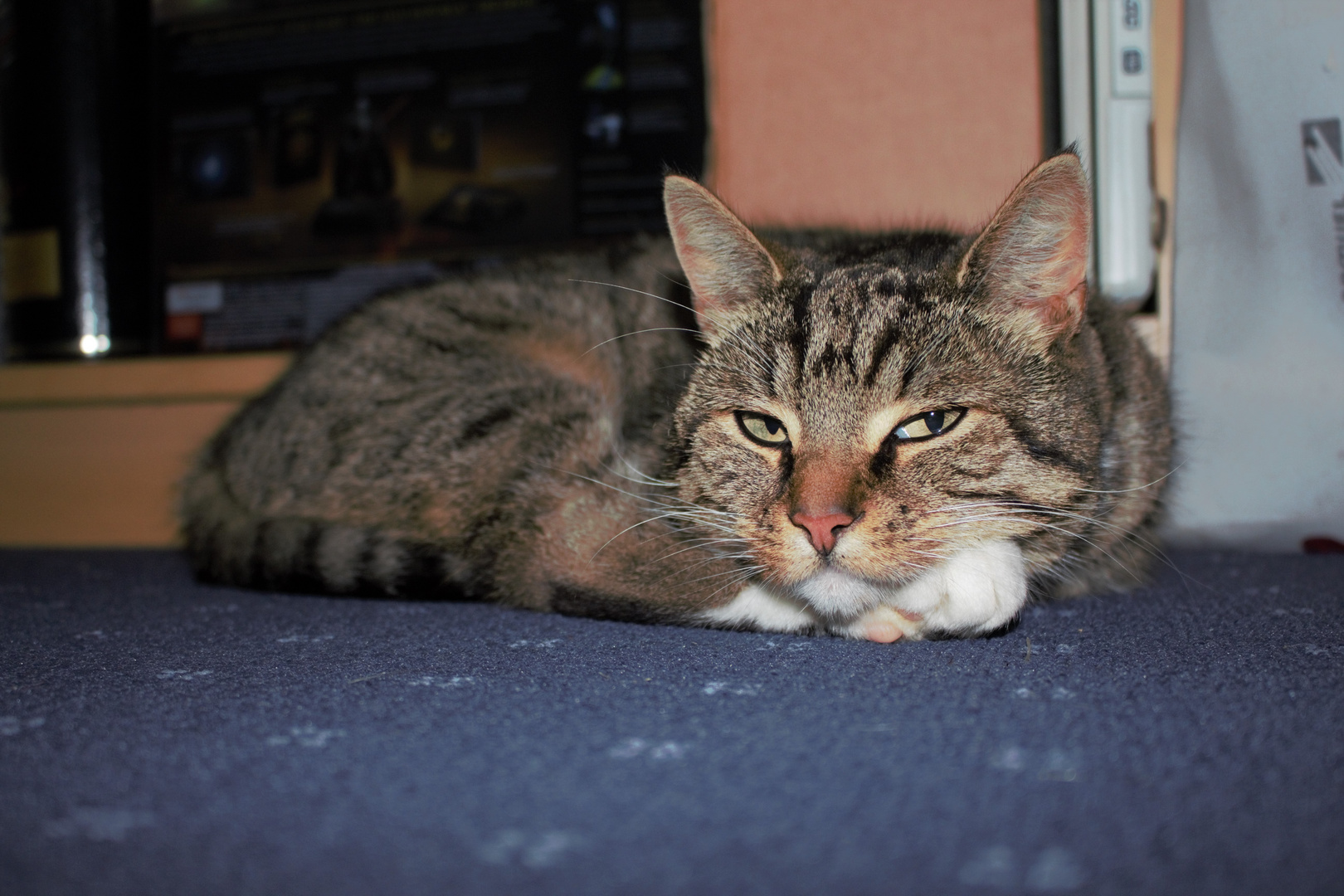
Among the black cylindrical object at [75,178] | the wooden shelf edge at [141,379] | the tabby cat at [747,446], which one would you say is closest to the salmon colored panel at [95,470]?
the wooden shelf edge at [141,379]

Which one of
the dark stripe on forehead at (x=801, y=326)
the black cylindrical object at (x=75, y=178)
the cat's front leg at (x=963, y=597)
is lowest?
the cat's front leg at (x=963, y=597)

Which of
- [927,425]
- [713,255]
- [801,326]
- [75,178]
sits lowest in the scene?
[927,425]

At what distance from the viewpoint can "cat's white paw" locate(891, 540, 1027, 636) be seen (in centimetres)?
105

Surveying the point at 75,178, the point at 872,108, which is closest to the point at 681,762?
the point at 872,108

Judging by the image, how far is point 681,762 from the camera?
71 centimetres

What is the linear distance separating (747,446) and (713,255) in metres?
0.29

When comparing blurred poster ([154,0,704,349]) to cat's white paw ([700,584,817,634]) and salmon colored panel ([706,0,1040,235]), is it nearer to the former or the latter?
salmon colored panel ([706,0,1040,235])

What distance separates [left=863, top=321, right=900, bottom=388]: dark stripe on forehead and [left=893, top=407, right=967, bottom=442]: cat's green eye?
7 cm

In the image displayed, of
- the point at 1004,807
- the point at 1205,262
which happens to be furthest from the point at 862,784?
the point at 1205,262

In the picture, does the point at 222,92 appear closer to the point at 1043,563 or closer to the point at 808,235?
the point at 808,235

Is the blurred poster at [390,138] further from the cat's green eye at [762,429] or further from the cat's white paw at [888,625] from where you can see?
the cat's white paw at [888,625]

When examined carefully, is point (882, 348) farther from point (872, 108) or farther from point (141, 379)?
point (141, 379)

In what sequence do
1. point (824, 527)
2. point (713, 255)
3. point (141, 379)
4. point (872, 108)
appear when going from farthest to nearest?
1. point (141, 379)
2. point (872, 108)
3. point (713, 255)
4. point (824, 527)

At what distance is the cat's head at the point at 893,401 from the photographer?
1.06 meters
